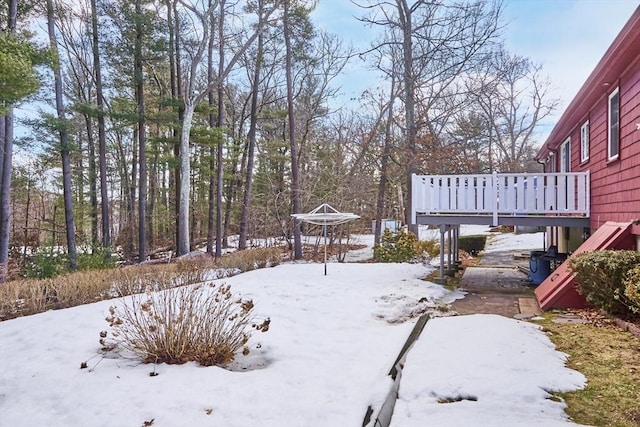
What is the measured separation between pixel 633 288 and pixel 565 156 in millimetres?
7142

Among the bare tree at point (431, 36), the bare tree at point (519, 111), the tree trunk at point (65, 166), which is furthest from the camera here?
the bare tree at point (519, 111)

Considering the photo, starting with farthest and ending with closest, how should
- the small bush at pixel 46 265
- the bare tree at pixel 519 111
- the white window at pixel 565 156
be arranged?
the bare tree at pixel 519 111, the white window at pixel 565 156, the small bush at pixel 46 265

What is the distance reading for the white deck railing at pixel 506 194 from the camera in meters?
7.25

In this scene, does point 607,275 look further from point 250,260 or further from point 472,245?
point 472,245

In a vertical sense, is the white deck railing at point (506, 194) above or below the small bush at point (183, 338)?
above

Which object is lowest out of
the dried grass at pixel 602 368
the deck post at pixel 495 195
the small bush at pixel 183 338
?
the dried grass at pixel 602 368

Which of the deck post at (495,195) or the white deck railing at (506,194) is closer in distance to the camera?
the white deck railing at (506,194)

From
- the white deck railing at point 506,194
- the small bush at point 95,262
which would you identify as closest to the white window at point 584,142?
the white deck railing at point 506,194

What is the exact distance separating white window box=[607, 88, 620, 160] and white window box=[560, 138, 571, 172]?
11.9 ft

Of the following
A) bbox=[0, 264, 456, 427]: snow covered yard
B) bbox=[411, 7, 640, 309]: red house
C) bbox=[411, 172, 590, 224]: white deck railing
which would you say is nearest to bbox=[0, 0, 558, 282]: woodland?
bbox=[0, 264, 456, 427]: snow covered yard

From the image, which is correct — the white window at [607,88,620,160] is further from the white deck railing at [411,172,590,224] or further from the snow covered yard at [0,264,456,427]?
the snow covered yard at [0,264,456,427]

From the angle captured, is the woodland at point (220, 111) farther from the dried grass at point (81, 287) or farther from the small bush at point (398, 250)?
the small bush at point (398, 250)

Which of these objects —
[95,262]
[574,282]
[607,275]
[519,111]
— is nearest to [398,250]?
[574,282]

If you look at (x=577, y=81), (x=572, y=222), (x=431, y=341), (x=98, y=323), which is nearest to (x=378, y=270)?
(x=572, y=222)
